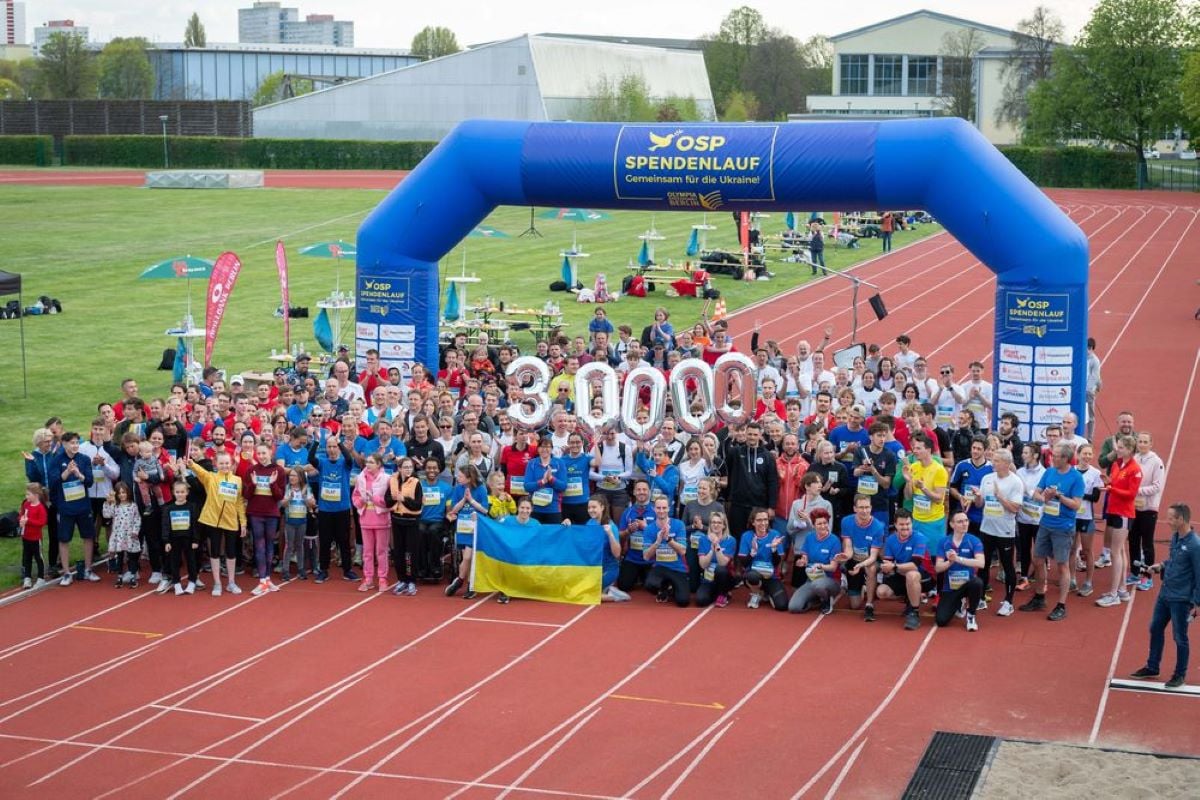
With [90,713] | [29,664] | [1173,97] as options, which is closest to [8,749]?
[90,713]

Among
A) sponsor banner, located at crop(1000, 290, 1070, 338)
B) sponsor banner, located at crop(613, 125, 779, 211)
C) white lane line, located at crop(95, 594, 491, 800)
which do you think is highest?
sponsor banner, located at crop(613, 125, 779, 211)

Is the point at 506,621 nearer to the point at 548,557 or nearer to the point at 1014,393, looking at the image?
the point at 548,557

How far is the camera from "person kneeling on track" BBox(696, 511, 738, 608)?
13648mm

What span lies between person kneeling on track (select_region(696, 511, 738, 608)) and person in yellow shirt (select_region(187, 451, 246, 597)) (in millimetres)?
4447

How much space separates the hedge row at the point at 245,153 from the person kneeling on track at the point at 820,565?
63953 millimetres

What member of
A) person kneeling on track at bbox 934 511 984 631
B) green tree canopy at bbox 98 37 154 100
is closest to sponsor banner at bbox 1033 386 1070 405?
Result: person kneeling on track at bbox 934 511 984 631

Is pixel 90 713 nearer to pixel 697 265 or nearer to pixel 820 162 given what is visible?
pixel 820 162

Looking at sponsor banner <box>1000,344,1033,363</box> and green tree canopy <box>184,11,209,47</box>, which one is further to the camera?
green tree canopy <box>184,11,209,47</box>

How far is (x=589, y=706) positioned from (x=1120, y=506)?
5.45m

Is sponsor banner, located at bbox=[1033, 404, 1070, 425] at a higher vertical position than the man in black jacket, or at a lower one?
higher

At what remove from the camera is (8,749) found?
10.8 metres

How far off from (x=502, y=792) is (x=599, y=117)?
233 ft

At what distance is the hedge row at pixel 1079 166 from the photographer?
6825 cm

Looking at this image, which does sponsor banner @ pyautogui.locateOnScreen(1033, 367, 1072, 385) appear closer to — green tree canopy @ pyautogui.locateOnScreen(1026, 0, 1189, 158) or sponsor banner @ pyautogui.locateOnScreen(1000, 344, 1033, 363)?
sponsor banner @ pyautogui.locateOnScreen(1000, 344, 1033, 363)
